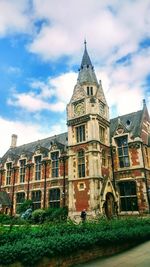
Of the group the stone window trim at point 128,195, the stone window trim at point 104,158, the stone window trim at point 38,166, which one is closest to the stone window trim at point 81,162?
the stone window trim at point 104,158

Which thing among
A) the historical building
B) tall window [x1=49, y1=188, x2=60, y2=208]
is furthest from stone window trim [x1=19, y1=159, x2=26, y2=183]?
tall window [x1=49, y1=188, x2=60, y2=208]

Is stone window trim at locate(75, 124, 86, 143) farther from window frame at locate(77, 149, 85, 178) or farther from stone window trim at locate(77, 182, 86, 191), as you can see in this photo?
stone window trim at locate(77, 182, 86, 191)

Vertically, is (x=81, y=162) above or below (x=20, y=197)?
above

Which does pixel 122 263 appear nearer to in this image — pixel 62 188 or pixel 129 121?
pixel 62 188

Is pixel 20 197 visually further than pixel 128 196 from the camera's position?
Yes

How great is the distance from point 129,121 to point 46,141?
14849mm

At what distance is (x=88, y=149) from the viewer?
83.6 feet

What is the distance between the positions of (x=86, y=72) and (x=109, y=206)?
17776mm

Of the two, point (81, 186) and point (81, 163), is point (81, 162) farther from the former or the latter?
point (81, 186)

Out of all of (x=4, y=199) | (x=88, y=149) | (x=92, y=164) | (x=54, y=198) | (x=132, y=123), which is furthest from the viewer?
(x=4, y=199)

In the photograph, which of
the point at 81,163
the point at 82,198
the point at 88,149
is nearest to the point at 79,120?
the point at 88,149

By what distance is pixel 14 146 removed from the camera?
152ft

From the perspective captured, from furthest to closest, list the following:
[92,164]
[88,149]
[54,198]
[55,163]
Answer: [55,163] < [54,198] < [88,149] < [92,164]

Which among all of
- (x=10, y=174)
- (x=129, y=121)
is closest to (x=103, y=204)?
(x=129, y=121)
